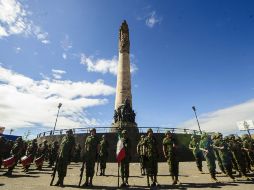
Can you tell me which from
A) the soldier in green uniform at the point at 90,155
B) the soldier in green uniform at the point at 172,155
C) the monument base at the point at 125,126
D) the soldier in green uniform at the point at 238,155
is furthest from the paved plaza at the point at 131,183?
the monument base at the point at 125,126

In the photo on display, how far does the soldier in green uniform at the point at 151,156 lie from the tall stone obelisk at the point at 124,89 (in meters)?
15.6

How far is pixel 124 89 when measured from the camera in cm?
2938

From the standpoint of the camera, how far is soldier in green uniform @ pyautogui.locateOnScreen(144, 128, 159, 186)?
8126 mm

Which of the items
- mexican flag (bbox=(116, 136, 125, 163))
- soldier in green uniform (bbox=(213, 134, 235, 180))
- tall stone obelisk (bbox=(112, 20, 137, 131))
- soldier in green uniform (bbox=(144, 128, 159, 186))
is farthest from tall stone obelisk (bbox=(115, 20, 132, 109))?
soldier in green uniform (bbox=(144, 128, 159, 186))

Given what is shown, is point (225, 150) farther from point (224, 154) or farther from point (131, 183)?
point (131, 183)

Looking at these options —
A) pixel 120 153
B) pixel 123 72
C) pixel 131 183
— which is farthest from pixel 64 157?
pixel 123 72

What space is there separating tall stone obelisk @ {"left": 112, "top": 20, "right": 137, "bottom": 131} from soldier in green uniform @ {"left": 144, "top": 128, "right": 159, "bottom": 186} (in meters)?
15.6

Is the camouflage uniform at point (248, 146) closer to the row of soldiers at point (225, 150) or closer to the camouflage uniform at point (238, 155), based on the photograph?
the row of soldiers at point (225, 150)

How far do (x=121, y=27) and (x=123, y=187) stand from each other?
3076 cm

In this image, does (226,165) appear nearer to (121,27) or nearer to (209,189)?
(209,189)

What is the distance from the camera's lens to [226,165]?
9.18 metres

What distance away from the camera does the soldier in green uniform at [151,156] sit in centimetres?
813

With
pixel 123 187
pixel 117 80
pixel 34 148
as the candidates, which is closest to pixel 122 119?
pixel 117 80

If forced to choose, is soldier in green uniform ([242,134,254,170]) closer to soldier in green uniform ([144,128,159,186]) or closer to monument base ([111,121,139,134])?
soldier in green uniform ([144,128,159,186])
